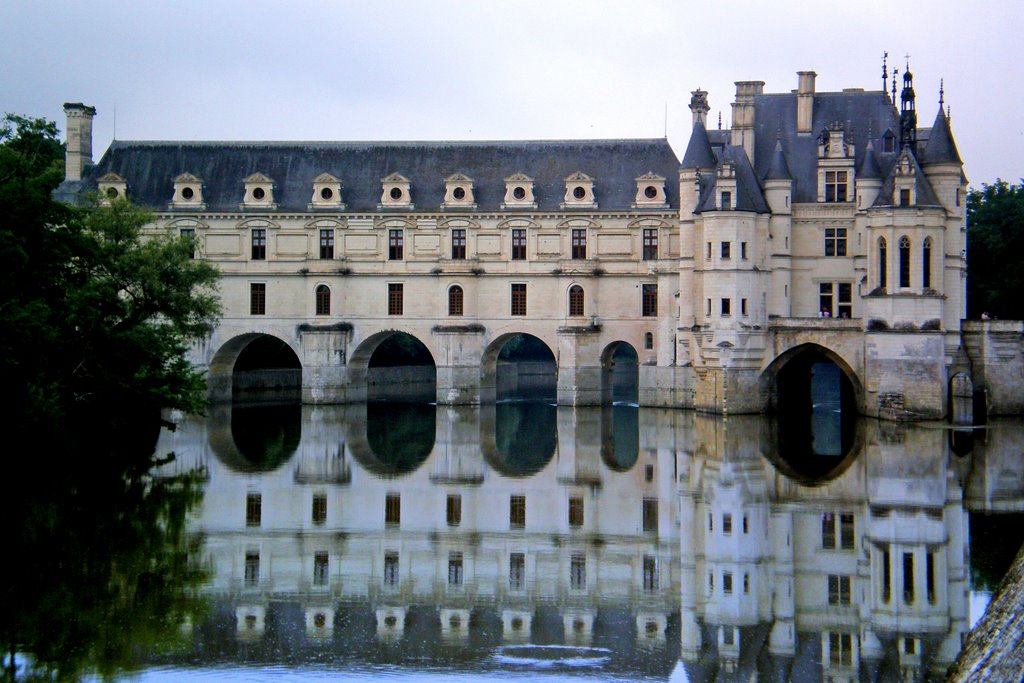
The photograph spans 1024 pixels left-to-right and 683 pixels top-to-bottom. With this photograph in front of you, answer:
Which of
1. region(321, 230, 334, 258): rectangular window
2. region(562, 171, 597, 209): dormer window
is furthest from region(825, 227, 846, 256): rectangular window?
region(321, 230, 334, 258): rectangular window

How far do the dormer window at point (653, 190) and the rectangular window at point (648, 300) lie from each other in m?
3.14

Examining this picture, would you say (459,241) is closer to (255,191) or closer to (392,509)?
(255,191)

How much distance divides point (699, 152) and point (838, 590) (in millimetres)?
31975

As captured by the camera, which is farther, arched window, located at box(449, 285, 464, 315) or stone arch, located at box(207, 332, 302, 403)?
stone arch, located at box(207, 332, 302, 403)

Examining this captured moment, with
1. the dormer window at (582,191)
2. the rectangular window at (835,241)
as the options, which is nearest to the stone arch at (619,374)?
the dormer window at (582,191)

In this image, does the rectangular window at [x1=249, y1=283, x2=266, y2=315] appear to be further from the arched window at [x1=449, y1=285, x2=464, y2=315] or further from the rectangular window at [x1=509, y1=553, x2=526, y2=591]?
the rectangular window at [x1=509, y1=553, x2=526, y2=591]

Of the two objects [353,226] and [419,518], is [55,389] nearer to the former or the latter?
[419,518]

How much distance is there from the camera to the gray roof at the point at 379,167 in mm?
51562

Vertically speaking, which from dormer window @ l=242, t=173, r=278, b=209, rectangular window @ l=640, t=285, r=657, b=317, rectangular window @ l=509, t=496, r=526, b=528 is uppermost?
dormer window @ l=242, t=173, r=278, b=209

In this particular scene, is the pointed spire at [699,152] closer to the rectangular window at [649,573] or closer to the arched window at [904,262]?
the arched window at [904,262]

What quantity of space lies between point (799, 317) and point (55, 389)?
82.5ft

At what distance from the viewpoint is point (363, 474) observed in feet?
95.0

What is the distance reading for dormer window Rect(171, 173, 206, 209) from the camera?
173ft

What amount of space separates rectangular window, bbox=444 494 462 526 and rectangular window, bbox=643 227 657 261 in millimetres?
26316
